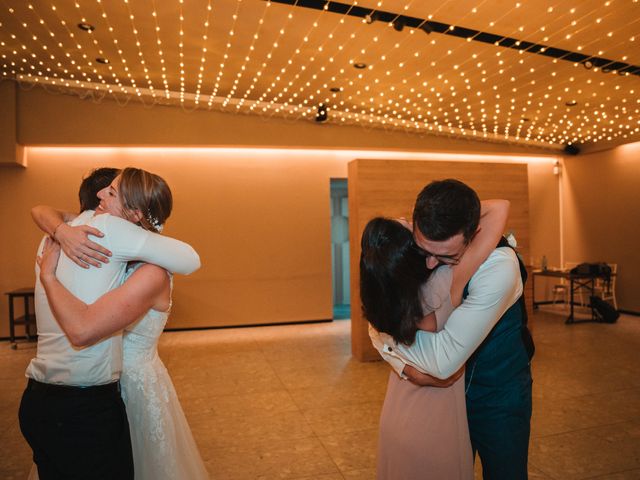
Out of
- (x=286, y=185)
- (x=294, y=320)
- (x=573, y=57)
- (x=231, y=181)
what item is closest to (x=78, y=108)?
(x=231, y=181)

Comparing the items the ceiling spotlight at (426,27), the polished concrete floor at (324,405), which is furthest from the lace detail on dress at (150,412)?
the ceiling spotlight at (426,27)

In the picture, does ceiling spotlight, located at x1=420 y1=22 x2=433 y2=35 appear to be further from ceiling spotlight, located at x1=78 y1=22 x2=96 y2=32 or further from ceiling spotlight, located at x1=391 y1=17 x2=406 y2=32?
ceiling spotlight, located at x1=78 y1=22 x2=96 y2=32

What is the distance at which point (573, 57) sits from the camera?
4848mm

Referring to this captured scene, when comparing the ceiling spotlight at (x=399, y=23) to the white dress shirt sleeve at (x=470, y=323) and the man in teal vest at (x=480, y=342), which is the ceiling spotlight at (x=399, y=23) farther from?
the white dress shirt sleeve at (x=470, y=323)

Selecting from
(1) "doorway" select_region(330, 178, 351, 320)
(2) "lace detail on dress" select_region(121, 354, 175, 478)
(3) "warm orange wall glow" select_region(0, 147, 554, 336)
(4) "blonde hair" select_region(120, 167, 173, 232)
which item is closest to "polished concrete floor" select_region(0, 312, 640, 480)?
(3) "warm orange wall glow" select_region(0, 147, 554, 336)

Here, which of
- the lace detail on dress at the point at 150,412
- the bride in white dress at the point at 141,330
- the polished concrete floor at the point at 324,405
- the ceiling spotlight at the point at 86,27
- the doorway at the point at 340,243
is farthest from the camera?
the doorway at the point at 340,243

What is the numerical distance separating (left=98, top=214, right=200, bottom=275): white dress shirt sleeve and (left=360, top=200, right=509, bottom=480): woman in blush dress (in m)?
0.53

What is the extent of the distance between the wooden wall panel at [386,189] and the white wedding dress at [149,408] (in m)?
3.44

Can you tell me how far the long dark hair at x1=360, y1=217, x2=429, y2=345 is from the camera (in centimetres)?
122

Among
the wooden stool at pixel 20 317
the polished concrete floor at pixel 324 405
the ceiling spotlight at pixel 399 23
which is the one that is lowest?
the polished concrete floor at pixel 324 405

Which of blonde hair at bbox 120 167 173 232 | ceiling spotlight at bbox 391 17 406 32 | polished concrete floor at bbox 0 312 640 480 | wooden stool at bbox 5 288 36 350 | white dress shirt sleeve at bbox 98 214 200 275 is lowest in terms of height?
polished concrete floor at bbox 0 312 640 480

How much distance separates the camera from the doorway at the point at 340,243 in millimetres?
9930

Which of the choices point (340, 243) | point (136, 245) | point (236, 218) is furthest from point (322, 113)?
point (136, 245)

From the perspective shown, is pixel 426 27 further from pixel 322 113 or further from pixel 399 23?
pixel 322 113
